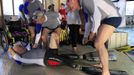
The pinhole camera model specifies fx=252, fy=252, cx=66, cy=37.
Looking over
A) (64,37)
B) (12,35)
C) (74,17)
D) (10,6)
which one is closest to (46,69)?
(74,17)

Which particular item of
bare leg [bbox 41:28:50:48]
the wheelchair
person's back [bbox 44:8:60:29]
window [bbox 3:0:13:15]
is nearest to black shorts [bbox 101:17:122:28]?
person's back [bbox 44:8:60:29]

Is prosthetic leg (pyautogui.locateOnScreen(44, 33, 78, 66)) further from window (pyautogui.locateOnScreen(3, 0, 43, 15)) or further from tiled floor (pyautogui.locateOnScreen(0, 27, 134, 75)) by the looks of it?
window (pyautogui.locateOnScreen(3, 0, 43, 15))

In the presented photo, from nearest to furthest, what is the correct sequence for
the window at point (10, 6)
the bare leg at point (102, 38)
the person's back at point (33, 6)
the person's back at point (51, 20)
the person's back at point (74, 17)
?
the bare leg at point (102, 38) < the person's back at point (74, 17) < the person's back at point (51, 20) < the person's back at point (33, 6) < the window at point (10, 6)

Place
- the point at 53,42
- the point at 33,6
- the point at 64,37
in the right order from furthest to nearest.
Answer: the point at 64,37, the point at 33,6, the point at 53,42

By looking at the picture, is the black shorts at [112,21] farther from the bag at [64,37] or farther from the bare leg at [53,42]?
the bag at [64,37]

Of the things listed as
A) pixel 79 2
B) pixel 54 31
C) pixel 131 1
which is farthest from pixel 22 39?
pixel 131 1

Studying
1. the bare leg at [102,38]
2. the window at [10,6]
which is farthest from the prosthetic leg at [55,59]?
the window at [10,6]

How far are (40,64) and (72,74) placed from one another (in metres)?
0.56

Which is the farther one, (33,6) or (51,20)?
(33,6)

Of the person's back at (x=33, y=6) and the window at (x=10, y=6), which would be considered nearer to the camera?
the person's back at (x=33, y=6)

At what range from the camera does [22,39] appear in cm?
495

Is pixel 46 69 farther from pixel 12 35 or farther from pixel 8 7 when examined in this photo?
pixel 8 7

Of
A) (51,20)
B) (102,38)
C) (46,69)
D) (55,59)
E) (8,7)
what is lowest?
(46,69)

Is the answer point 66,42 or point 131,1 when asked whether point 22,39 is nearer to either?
point 66,42
